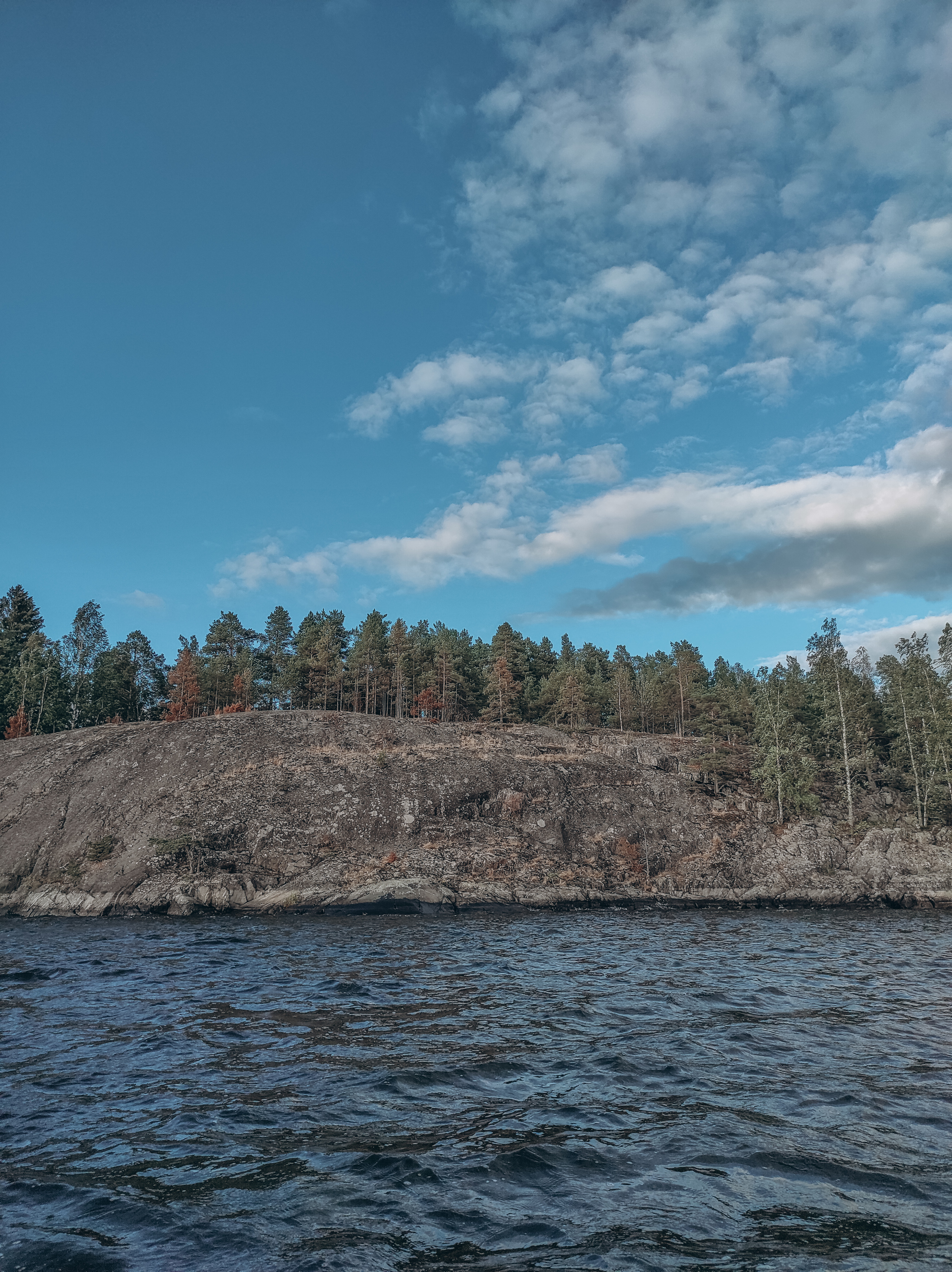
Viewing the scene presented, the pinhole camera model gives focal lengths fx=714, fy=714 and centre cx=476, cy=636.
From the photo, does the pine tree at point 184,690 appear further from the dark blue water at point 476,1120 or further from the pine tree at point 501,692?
the dark blue water at point 476,1120

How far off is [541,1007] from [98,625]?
316 ft

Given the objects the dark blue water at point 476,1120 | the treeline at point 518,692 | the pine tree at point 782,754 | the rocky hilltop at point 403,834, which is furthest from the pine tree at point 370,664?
the dark blue water at point 476,1120

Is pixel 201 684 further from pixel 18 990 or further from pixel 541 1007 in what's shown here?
pixel 541 1007

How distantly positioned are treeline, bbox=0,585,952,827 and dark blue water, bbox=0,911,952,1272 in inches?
1788

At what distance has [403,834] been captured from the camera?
53.2 meters

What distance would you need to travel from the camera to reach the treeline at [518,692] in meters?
62.5

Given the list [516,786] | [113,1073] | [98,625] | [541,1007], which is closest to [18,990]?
[113,1073]

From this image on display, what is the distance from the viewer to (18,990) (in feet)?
62.5

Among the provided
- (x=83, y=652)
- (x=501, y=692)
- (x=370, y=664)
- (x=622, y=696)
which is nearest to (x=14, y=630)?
(x=83, y=652)

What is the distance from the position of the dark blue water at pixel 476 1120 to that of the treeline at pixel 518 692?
1788 inches

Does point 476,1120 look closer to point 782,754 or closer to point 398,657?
point 782,754

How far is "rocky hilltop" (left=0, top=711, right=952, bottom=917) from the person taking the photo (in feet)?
152

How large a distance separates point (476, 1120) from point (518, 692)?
81.6 metres

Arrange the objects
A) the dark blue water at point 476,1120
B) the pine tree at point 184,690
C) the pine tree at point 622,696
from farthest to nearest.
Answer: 1. the pine tree at point 622,696
2. the pine tree at point 184,690
3. the dark blue water at point 476,1120
